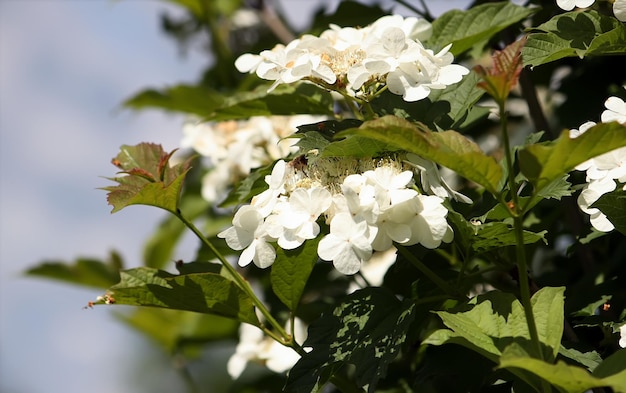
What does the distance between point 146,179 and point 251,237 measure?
0.63 ft

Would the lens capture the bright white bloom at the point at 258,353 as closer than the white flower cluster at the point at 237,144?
Yes

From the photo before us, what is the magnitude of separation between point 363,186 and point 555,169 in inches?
8.1

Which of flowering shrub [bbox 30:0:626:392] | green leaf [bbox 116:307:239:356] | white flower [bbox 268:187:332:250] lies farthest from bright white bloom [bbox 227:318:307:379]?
white flower [bbox 268:187:332:250]

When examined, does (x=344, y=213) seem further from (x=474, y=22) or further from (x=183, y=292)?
(x=474, y=22)

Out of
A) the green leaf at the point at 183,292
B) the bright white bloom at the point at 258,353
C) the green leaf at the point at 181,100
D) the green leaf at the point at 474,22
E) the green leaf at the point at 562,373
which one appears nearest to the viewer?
the green leaf at the point at 562,373

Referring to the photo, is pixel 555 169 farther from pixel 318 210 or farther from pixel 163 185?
pixel 163 185

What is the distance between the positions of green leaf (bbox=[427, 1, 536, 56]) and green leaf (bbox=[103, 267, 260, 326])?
1.64 feet

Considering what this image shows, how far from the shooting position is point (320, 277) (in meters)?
1.74

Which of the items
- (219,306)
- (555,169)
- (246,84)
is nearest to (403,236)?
(555,169)

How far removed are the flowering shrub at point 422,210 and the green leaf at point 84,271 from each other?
83 cm

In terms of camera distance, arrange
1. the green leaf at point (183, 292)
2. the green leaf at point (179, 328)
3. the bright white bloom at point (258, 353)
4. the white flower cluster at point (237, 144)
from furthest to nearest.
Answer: the green leaf at point (179, 328) < the white flower cluster at point (237, 144) < the bright white bloom at point (258, 353) < the green leaf at point (183, 292)

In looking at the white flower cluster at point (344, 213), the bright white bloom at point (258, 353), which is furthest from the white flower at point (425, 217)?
the bright white bloom at point (258, 353)

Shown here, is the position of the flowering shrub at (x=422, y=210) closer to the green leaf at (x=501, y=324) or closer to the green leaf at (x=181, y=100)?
the green leaf at (x=501, y=324)

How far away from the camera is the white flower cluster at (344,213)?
86 centimetres
